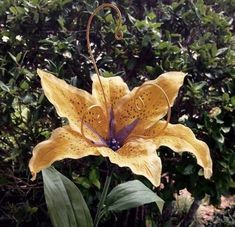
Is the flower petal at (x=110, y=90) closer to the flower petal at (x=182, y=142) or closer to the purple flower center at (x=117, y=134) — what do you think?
the purple flower center at (x=117, y=134)

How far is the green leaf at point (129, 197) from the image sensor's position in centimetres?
122

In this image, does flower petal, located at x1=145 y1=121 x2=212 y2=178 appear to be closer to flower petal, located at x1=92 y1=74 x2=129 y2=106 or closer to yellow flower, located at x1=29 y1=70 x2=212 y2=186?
yellow flower, located at x1=29 y1=70 x2=212 y2=186

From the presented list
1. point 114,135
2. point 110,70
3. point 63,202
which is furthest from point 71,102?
point 110,70

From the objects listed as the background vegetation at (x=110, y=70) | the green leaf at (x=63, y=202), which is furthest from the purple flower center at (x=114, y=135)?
the background vegetation at (x=110, y=70)

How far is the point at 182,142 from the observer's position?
106 cm

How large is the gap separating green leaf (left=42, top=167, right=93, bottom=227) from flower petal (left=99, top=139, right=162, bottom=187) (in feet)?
0.76

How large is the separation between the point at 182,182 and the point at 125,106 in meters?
0.90

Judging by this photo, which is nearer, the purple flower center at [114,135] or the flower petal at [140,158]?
the flower petal at [140,158]

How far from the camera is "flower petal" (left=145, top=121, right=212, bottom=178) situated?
1.02 m

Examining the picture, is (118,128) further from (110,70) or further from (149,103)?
(110,70)

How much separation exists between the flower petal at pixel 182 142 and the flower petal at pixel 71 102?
0.43 ft

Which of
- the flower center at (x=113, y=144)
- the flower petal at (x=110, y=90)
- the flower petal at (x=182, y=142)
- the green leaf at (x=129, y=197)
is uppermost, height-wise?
→ the flower petal at (x=110, y=90)

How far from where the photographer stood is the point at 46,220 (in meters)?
2.29

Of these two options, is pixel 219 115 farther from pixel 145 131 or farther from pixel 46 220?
pixel 46 220
